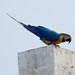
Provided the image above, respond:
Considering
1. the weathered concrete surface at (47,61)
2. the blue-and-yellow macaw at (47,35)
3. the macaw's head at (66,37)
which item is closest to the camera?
the weathered concrete surface at (47,61)

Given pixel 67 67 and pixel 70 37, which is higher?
pixel 70 37

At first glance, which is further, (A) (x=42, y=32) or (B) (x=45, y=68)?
(A) (x=42, y=32)

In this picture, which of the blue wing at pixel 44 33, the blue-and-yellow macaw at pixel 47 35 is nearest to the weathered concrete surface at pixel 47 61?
the blue-and-yellow macaw at pixel 47 35

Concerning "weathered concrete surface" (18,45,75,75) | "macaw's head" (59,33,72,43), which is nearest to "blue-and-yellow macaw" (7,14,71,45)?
"macaw's head" (59,33,72,43)

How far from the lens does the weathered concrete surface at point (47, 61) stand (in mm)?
Answer: 15508

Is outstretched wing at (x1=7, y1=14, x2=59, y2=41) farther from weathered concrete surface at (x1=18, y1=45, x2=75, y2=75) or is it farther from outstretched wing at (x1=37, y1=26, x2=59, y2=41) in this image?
weathered concrete surface at (x1=18, y1=45, x2=75, y2=75)

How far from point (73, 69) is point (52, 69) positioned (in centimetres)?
116

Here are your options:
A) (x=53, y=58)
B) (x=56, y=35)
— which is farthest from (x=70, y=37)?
(x=53, y=58)

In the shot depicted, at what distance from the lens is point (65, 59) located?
16.1m

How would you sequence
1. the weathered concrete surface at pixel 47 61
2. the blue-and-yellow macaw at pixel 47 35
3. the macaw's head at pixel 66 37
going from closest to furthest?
the weathered concrete surface at pixel 47 61, the blue-and-yellow macaw at pixel 47 35, the macaw's head at pixel 66 37

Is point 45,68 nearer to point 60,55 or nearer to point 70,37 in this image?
point 60,55

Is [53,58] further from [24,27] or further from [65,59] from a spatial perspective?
[24,27]

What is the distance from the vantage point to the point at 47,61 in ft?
51.3

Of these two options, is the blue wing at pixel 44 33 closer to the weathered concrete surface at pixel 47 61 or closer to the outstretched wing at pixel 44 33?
the outstretched wing at pixel 44 33
